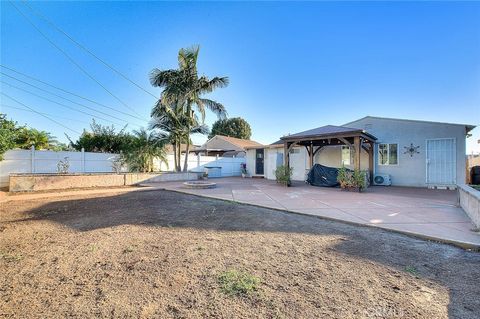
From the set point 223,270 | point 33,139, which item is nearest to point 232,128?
point 33,139

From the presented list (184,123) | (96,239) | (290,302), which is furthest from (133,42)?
(290,302)

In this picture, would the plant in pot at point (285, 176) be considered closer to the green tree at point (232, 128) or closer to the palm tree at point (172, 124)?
the palm tree at point (172, 124)

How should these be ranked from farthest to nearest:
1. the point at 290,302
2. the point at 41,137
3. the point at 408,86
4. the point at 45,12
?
the point at 41,137, the point at 408,86, the point at 45,12, the point at 290,302

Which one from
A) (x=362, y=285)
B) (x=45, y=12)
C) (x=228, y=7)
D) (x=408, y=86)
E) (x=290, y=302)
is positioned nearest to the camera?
(x=290, y=302)

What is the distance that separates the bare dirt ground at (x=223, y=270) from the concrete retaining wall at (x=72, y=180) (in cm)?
635

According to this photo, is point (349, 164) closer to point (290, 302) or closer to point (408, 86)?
point (408, 86)

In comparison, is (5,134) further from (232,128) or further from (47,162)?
(232,128)

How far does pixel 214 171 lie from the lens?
19078mm

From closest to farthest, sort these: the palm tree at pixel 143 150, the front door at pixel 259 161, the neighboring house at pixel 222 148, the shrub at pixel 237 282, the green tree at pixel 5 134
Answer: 1. the shrub at pixel 237 282
2. the green tree at pixel 5 134
3. the palm tree at pixel 143 150
4. the front door at pixel 259 161
5. the neighboring house at pixel 222 148

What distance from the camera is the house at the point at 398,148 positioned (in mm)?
11492

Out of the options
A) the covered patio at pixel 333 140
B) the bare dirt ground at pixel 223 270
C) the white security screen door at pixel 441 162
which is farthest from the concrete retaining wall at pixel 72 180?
the white security screen door at pixel 441 162

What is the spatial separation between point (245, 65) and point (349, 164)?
8.76 metres

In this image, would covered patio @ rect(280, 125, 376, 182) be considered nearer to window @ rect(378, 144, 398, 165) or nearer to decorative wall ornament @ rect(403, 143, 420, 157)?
window @ rect(378, 144, 398, 165)

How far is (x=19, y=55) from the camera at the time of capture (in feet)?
42.1
